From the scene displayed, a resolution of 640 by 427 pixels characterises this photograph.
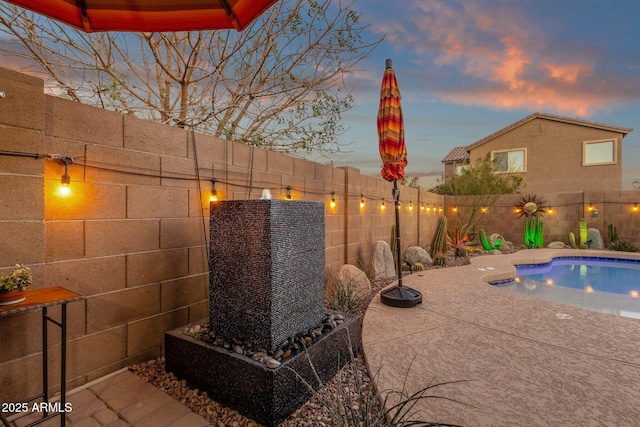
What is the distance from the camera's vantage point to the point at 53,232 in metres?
1.84

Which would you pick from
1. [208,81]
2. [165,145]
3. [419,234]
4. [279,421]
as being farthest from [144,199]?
[419,234]

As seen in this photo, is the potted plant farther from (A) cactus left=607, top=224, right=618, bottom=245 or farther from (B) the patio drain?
(A) cactus left=607, top=224, right=618, bottom=245

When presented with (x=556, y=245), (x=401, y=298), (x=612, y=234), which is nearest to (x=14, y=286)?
(x=401, y=298)

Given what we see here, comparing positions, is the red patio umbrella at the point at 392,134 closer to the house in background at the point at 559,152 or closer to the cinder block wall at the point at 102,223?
A: the cinder block wall at the point at 102,223

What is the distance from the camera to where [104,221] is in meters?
2.07

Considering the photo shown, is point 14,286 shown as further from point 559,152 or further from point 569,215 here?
point 559,152

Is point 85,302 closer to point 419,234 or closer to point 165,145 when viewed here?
point 165,145

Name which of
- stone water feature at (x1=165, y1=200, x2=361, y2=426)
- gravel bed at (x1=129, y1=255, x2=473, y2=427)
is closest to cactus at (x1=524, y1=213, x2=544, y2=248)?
gravel bed at (x1=129, y1=255, x2=473, y2=427)

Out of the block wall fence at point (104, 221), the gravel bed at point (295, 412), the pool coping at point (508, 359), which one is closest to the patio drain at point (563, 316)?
the pool coping at point (508, 359)

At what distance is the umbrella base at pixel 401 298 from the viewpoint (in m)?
3.56

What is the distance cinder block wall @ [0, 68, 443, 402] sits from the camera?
1681mm

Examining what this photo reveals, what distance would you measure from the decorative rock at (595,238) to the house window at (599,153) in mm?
7081

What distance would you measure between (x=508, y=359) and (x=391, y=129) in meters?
2.46

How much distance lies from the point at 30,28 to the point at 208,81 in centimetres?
197
